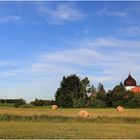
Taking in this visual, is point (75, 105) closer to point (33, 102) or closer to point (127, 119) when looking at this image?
point (33, 102)

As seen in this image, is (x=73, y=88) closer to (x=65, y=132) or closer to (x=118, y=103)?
(x=118, y=103)

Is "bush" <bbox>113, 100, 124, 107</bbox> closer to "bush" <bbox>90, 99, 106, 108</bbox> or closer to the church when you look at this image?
"bush" <bbox>90, 99, 106, 108</bbox>

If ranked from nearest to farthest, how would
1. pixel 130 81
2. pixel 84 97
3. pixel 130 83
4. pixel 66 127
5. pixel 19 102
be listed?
pixel 66 127
pixel 19 102
pixel 84 97
pixel 130 81
pixel 130 83

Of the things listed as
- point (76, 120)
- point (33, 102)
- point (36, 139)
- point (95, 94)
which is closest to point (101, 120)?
point (76, 120)

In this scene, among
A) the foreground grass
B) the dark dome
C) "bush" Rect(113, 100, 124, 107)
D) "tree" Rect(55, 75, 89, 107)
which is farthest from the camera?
the dark dome

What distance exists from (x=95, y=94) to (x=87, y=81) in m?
5.65

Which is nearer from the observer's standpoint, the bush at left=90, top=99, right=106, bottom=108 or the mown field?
the mown field

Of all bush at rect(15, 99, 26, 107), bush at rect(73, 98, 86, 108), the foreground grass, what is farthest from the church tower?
the foreground grass

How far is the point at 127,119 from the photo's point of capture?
42.0 meters

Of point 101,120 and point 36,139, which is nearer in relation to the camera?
point 36,139

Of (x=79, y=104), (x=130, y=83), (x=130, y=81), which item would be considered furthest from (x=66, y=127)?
(x=130, y=83)

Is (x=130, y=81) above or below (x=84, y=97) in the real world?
above

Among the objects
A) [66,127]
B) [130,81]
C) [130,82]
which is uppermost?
[130,81]

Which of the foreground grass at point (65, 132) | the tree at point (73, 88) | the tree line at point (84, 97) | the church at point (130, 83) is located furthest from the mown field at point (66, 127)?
the church at point (130, 83)
